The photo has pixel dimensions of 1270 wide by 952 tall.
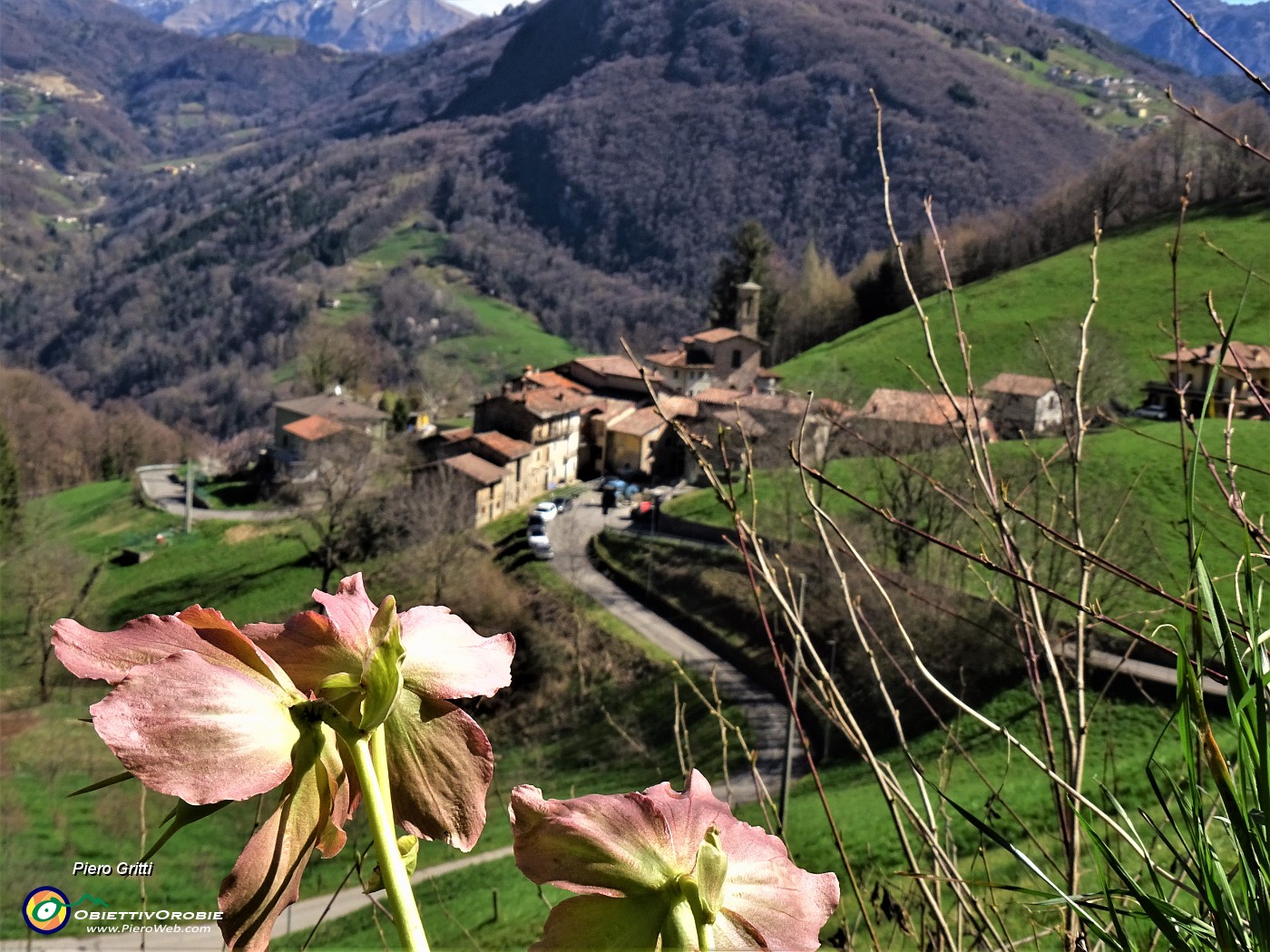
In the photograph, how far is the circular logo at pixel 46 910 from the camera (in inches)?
93.3

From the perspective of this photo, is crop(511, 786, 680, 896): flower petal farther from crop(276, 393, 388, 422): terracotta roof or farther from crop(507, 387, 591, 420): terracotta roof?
crop(276, 393, 388, 422): terracotta roof

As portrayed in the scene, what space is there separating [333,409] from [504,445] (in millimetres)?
13193

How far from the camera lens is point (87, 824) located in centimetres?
1114

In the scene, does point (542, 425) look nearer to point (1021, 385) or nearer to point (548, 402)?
point (548, 402)

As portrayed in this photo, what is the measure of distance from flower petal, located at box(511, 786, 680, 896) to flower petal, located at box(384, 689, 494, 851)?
3cm

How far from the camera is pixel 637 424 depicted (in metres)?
33.5

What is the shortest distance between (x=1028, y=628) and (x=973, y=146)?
317 ft

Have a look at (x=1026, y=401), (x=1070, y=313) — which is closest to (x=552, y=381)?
(x=1026, y=401)

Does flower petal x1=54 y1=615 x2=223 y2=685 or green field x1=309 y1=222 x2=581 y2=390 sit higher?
flower petal x1=54 y1=615 x2=223 y2=685

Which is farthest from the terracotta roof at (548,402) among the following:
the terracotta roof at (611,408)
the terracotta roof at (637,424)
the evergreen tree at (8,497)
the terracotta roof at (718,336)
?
the evergreen tree at (8,497)

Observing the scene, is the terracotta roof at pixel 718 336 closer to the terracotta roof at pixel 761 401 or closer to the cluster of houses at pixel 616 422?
the cluster of houses at pixel 616 422

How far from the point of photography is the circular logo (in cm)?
237

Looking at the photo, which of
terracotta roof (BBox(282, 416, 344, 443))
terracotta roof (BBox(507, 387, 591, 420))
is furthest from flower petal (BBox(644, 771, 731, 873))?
terracotta roof (BBox(282, 416, 344, 443))

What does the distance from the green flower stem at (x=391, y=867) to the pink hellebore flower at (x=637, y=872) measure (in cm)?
7
